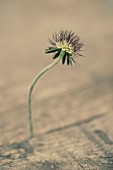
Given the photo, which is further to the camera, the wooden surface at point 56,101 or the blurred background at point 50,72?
the blurred background at point 50,72

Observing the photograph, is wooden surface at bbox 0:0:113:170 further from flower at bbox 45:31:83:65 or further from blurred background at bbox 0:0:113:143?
flower at bbox 45:31:83:65

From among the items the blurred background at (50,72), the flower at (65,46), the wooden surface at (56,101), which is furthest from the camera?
the blurred background at (50,72)

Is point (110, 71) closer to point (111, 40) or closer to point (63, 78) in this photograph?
point (63, 78)

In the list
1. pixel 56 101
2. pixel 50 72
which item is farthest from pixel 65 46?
pixel 50 72

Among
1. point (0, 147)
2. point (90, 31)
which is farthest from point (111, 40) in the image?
point (0, 147)

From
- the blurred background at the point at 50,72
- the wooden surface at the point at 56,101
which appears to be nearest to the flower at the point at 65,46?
the wooden surface at the point at 56,101

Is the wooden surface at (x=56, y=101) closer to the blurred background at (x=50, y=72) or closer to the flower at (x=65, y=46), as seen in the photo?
the blurred background at (x=50, y=72)

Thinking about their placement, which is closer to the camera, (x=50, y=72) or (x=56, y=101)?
(x=56, y=101)

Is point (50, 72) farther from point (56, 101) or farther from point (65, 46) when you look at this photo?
point (65, 46)

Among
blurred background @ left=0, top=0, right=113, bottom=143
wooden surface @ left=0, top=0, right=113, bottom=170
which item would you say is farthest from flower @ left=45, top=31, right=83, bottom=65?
blurred background @ left=0, top=0, right=113, bottom=143
